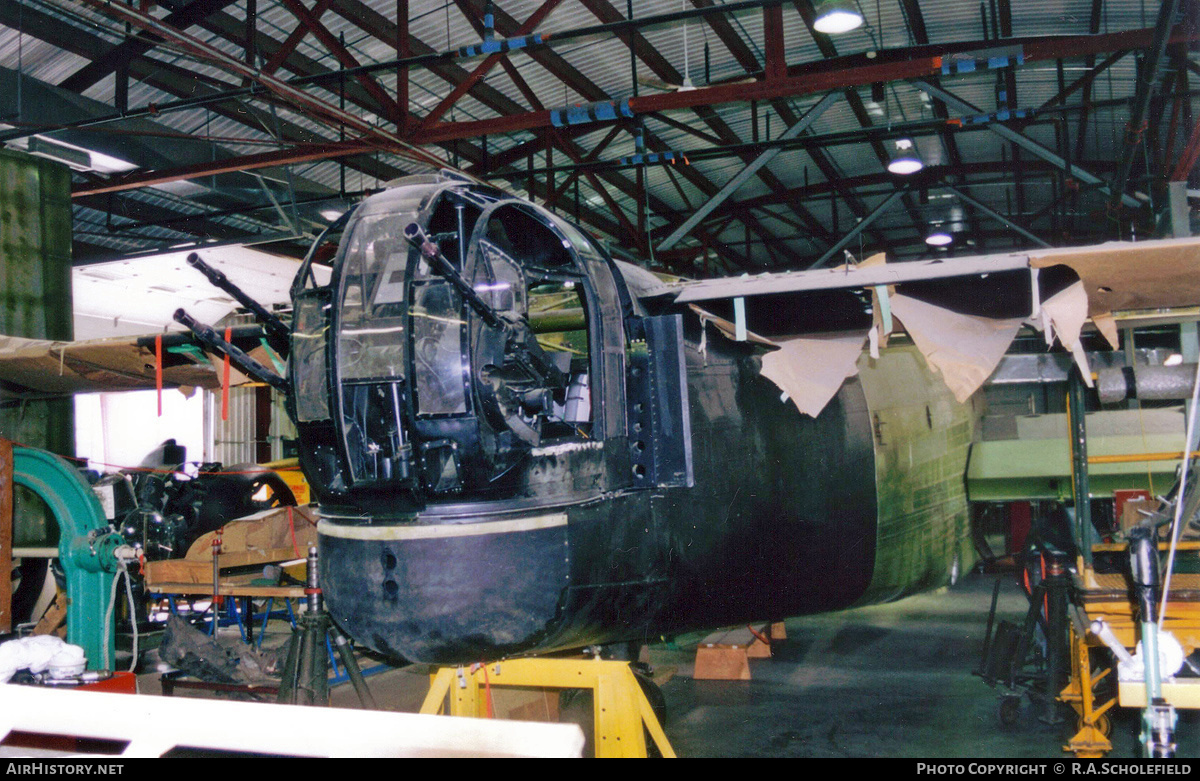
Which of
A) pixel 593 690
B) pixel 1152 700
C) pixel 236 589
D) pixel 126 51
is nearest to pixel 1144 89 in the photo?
pixel 1152 700

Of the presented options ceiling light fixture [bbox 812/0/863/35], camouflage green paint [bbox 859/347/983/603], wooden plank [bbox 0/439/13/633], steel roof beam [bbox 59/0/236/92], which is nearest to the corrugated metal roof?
steel roof beam [bbox 59/0/236/92]

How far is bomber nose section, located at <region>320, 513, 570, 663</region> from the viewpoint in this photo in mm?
3381

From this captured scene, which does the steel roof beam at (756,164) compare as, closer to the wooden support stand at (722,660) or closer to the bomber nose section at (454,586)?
the wooden support stand at (722,660)

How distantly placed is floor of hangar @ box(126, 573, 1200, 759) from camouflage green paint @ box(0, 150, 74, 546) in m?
3.14

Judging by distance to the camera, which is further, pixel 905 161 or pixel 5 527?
pixel 905 161

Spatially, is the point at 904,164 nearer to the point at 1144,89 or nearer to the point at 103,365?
the point at 1144,89

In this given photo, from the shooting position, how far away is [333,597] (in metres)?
3.62

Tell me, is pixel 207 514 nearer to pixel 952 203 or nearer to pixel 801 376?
pixel 801 376

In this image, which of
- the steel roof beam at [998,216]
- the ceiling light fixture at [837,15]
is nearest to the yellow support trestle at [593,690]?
the ceiling light fixture at [837,15]

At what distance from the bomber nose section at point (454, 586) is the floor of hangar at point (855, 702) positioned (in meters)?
3.18

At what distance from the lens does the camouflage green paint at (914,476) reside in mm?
5844

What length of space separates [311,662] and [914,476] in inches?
183

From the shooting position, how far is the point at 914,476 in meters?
6.35
